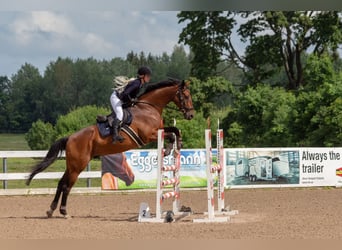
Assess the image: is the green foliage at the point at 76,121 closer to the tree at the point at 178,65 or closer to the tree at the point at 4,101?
the tree at the point at 4,101

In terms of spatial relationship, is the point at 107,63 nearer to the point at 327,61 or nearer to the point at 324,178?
the point at 327,61

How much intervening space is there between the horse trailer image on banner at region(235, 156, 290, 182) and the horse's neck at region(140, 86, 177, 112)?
6897 mm

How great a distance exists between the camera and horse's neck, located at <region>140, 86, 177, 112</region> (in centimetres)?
942

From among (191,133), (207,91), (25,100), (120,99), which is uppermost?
(25,100)

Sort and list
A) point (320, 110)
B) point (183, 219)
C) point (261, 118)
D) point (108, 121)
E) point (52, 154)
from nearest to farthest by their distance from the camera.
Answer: point (183, 219) → point (108, 121) → point (52, 154) → point (320, 110) → point (261, 118)

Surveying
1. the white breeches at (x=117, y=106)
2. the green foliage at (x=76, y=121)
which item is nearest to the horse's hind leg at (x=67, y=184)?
the white breeches at (x=117, y=106)

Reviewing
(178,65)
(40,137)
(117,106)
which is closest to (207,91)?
(40,137)

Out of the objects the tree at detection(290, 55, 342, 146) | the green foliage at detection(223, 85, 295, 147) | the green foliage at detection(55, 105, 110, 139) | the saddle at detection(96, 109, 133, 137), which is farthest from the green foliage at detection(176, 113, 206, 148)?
the saddle at detection(96, 109, 133, 137)

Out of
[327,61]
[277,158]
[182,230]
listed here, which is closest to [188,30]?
[327,61]

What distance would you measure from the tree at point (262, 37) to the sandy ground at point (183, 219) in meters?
17.0

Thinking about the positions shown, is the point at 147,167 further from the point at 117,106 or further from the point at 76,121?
the point at 76,121

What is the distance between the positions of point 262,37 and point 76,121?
10301mm

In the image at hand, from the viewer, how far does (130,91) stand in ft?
29.6

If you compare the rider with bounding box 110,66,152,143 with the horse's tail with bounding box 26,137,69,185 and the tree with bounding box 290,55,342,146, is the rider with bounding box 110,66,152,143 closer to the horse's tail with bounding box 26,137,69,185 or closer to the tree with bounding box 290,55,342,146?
the horse's tail with bounding box 26,137,69,185
